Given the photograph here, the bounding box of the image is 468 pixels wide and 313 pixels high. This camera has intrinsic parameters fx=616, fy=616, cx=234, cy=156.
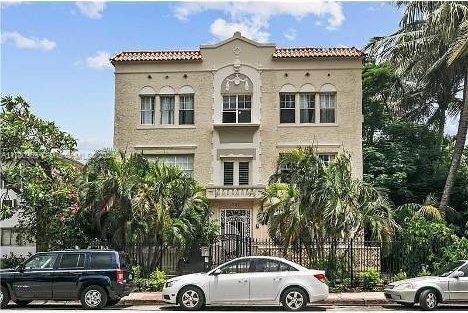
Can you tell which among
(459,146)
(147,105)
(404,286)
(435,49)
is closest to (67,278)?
(404,286)

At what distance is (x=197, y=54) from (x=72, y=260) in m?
15.4

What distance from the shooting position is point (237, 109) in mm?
29609

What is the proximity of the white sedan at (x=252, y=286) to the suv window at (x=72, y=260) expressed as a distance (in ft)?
8.47

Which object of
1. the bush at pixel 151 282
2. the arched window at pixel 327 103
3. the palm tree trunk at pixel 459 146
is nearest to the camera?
the bush at pixel 151 282

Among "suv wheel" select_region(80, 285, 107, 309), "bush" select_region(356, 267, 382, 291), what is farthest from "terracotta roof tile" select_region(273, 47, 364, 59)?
"suv wheel" select_region(80, 285, 107, 309)

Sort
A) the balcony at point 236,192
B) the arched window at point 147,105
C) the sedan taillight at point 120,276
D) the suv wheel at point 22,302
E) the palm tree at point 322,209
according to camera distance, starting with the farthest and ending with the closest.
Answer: the arched window at point 147,105
the balcony at point 236,192
the palm tree at point 322,209
the suv wheel at point 22,302
the sedan taillight at point 120,276

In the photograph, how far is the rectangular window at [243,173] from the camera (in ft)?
95.9

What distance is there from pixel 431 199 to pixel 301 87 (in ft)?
26.2

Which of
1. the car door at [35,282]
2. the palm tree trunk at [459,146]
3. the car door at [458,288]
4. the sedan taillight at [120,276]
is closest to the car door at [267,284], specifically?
the sedan taillight at [120,276]

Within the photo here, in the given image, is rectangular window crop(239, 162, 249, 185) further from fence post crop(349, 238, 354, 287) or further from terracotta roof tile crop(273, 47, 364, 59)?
fence post crop(349, 238, 354, 287)

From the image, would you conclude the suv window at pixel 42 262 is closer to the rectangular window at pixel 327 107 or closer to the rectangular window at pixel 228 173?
the rectangular window at pixel 228 173

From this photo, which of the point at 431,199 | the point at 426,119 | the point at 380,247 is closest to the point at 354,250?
the point at 380,247

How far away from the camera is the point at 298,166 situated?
72.7 feet

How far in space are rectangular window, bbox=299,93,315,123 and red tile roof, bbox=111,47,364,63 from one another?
6.31 ft
